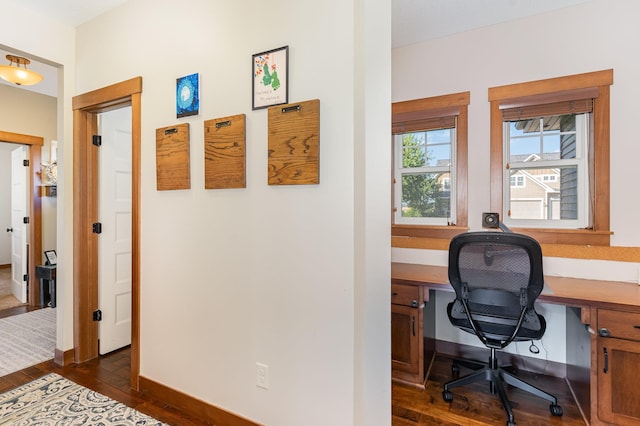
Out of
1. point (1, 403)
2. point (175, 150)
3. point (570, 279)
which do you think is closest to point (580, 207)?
point (570, 279)

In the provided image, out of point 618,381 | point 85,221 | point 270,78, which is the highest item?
Answer: point 270,78

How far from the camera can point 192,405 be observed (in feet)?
6.53

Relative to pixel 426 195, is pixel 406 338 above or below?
below

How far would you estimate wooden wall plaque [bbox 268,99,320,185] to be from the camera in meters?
1.54

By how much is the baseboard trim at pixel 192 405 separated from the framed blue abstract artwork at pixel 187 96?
1771mm

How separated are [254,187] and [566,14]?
265 cm

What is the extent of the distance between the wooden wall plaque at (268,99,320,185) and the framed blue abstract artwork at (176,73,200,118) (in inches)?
23.8

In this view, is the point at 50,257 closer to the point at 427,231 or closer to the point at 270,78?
the point at 270,78

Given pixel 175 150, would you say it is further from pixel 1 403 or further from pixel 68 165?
pixel 1 403

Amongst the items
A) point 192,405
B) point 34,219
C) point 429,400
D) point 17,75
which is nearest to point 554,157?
point 429,400

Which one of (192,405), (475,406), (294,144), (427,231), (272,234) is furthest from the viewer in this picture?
(427,231)

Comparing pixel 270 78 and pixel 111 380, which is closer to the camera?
pixel 270 78

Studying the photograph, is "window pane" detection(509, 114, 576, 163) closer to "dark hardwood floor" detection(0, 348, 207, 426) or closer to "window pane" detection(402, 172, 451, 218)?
"window pane" detection(402, 172, 451, 218)

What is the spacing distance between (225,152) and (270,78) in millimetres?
481
